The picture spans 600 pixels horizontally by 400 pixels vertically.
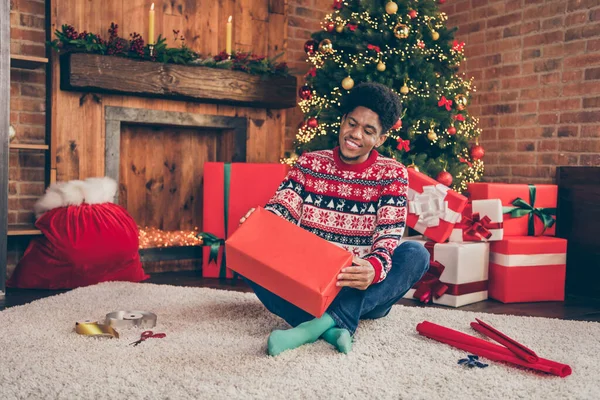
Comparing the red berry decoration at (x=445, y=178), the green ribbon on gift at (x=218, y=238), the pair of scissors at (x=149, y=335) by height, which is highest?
the red berry decoration at (x=445, y=178)

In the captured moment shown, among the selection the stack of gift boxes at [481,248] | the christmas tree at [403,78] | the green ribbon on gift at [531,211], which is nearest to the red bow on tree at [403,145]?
the christmas tree at [403,78]

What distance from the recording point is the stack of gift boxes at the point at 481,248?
287cm

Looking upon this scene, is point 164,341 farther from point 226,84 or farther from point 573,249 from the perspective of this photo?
point 573,249

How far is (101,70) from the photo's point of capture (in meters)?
3.22

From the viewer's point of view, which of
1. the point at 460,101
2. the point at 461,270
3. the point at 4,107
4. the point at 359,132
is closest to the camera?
the point at 359,132

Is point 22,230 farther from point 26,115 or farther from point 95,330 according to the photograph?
point 95,330

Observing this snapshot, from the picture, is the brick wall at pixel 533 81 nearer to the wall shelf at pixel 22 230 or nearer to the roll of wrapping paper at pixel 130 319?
the roll of wrapping paper at pixel 130 319

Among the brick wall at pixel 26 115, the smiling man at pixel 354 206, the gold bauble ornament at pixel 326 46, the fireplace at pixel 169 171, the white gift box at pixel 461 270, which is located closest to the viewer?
the smiling man at pixel 354 206

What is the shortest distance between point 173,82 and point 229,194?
0.73 meters

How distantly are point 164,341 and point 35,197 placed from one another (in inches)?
66.9

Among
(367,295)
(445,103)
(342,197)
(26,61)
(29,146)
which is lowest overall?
(367,295)

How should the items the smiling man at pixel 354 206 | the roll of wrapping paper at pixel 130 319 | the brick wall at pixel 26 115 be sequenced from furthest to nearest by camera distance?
the brick wall at pixel 26 115, the roll of wrapping paper at pixel 130 319, the smiling man at pixel 354 206

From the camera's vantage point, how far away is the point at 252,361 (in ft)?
6.10

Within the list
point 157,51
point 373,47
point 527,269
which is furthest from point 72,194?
point 527,269
